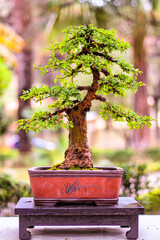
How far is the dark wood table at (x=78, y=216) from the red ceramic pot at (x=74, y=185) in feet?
0.18

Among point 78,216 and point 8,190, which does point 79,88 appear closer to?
point 78,216

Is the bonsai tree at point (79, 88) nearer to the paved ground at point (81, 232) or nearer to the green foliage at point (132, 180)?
the paved ground at point (81, 232)

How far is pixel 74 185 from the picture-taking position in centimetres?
215

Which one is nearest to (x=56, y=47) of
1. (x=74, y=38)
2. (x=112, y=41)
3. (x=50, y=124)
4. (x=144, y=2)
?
(x=74, y=38)

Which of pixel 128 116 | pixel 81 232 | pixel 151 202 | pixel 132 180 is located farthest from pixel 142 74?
pixel 81 232

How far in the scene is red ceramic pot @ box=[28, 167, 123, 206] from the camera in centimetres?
215

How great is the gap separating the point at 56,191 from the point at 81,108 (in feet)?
1.98

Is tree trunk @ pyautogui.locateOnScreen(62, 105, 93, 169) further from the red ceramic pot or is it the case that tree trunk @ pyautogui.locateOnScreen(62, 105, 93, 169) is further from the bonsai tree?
the red ceramic pot

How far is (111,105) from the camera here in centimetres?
231

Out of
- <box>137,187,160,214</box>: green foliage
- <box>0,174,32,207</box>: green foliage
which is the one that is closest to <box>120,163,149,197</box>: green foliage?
<box>137,187,160,214</box>: green foliage

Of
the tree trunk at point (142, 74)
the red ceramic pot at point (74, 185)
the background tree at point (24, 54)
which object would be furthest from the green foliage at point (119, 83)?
the background tree at point (24, 54)

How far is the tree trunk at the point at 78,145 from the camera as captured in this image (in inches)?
92.2

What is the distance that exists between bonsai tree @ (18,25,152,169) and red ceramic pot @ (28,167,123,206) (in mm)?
186

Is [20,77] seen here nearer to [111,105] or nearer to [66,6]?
[66,6]
